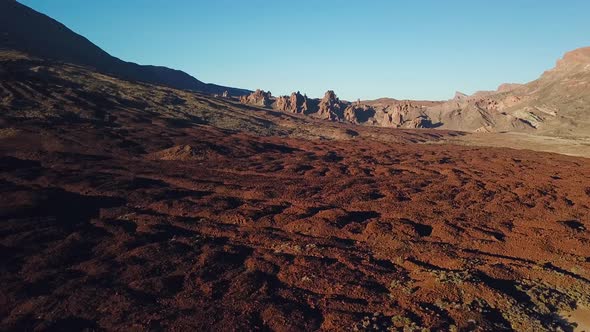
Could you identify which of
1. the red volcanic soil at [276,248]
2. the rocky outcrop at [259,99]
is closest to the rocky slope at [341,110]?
the rocky outcrop at [259,99]

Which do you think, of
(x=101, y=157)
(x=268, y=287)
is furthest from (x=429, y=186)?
(x=101, y=157)

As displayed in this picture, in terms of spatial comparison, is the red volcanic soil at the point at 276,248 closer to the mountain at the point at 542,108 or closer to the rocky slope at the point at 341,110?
the mountain at the point at 542,108

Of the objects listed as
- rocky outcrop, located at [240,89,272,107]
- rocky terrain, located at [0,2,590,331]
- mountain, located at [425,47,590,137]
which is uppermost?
mountain, located at [425,47,590,137]

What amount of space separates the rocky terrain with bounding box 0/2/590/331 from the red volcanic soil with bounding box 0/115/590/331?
0.29 feet

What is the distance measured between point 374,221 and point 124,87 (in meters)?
75.2

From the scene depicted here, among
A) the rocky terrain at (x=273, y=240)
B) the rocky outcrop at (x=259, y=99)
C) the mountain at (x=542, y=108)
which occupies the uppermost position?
the mountain at (x=542, y=108)

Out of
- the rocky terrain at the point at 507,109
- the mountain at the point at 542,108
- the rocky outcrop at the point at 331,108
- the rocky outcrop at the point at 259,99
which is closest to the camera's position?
the mountain at the point at 542,108

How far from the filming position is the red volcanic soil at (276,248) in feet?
41.5

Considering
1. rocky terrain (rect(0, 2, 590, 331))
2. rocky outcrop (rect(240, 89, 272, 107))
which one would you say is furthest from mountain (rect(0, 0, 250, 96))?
rocky terrain (rect(0, 2, 590, 331))

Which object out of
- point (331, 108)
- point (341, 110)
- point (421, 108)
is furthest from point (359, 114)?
point (421, 108)

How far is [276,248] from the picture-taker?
18.3 m

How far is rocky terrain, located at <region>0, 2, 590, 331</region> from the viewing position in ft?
41.6

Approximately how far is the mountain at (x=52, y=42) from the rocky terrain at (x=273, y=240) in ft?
228

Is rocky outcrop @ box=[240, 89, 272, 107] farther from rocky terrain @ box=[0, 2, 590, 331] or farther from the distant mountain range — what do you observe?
rocky terrain @ box=[0, 2, 590, 331]
